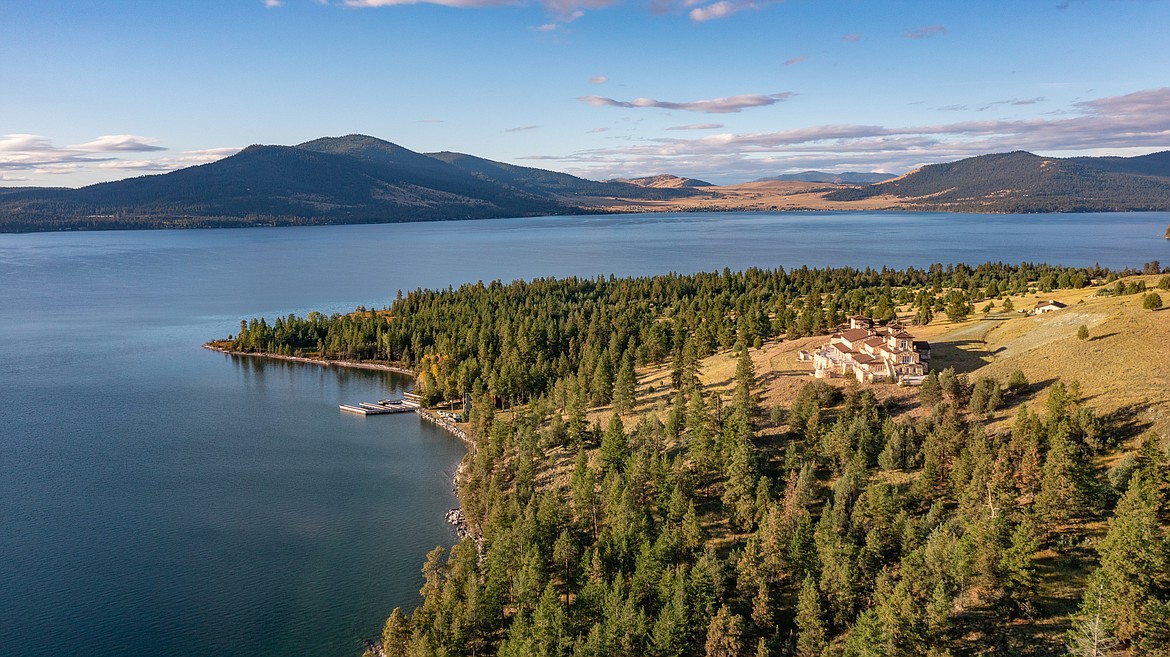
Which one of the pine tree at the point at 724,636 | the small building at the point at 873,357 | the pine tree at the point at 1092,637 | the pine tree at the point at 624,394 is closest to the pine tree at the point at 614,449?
the pine tree at the point at 624,394

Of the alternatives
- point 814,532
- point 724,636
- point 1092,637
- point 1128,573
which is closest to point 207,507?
point 724,636

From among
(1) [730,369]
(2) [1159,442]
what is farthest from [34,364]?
(2) [1159,442]

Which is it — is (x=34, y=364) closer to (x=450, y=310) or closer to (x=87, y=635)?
(x=450, y=310)

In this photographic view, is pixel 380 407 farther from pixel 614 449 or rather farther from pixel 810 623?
pixel 810 623

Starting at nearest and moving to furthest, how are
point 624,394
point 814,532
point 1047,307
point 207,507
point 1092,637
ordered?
1. point 1092,637
2. point 814,532
3. point 207,507
4. point 624,394
5. point 1047,307

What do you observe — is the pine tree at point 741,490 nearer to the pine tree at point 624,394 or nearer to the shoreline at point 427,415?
the shoreline at point 427,415

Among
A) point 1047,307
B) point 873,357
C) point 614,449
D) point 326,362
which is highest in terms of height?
point 1047,307

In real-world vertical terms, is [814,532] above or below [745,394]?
below

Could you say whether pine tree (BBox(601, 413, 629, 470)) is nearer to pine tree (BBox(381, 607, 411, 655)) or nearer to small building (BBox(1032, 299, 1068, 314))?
pine tree (BBox(381, 607, 411, 655))
